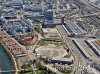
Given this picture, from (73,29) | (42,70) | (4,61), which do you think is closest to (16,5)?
(73,29)

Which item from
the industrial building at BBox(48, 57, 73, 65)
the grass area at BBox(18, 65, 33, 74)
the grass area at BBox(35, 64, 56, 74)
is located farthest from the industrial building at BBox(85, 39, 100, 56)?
the grass area at BBox(18, 65, 33, 74)

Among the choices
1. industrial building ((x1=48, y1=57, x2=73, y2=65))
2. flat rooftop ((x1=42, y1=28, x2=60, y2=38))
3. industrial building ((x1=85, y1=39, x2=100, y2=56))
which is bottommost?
industrial building ((x1=85, y1=39, x2=100, y2=56))

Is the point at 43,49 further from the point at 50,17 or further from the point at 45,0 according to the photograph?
the point at 45,0

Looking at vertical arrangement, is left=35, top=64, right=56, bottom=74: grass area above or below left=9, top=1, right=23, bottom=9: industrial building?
below

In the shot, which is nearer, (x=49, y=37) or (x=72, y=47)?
(x=72, y=47)

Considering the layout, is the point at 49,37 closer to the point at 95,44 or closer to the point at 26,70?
the point at 95,44

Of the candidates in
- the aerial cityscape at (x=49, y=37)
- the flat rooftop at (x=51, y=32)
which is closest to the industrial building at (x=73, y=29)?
the aerial cityscape at (x=49, y=37)

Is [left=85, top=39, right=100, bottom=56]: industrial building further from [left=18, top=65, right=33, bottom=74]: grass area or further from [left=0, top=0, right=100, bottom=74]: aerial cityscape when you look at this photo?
[left=18, top=65, right=33, bottom=74]: grass area

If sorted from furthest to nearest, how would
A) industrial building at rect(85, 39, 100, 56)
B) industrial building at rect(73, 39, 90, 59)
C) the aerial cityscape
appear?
industrial building at rect(85, 39, 100, 56)
industrial building at rect(73, 39, 90, 59)
the aerial cityscape

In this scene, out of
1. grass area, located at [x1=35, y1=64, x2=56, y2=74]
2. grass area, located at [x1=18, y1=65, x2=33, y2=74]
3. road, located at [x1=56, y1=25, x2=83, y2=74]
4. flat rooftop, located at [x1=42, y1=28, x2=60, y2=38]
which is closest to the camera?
grass area, located at [x1=35, y1=64, x2=56, y2=74]
